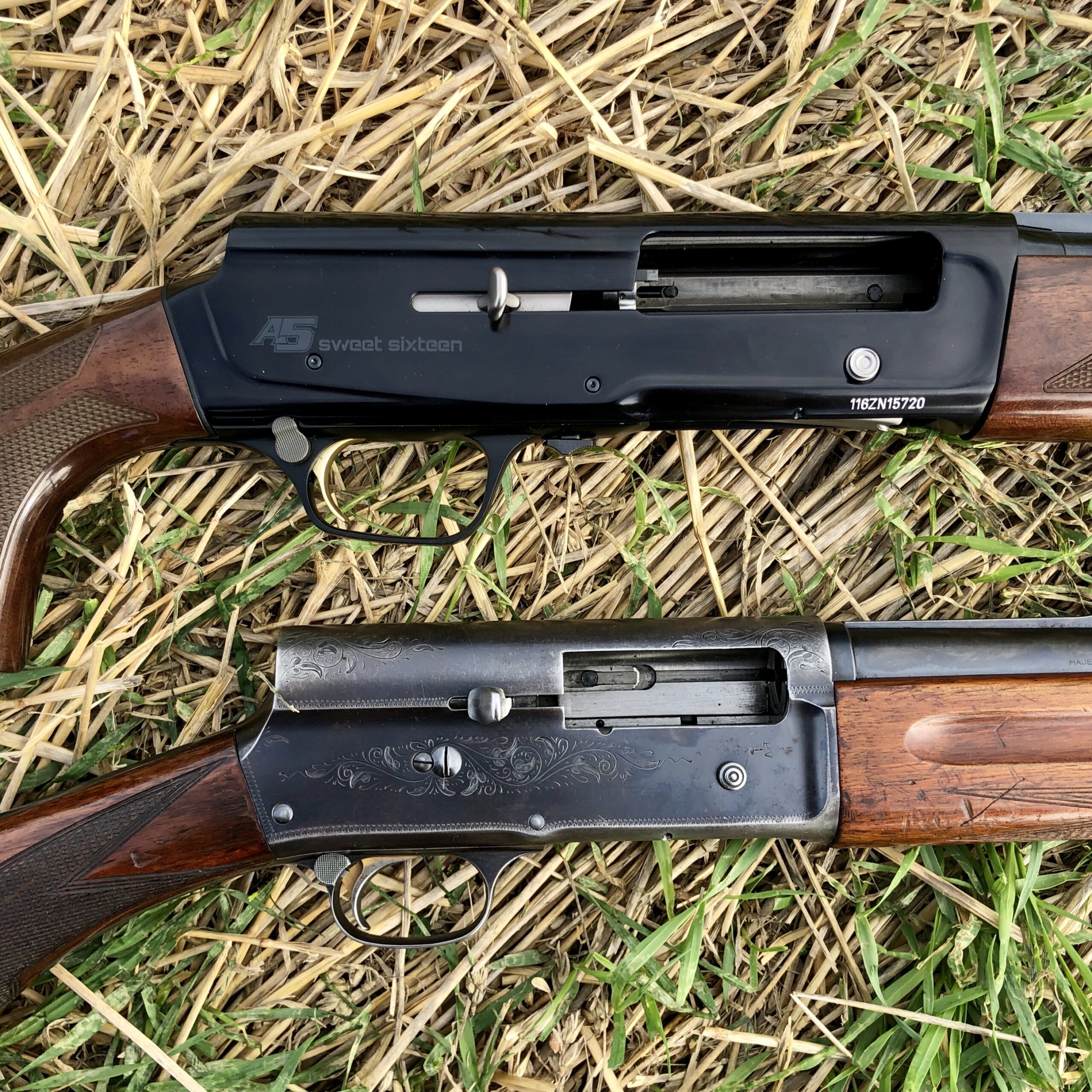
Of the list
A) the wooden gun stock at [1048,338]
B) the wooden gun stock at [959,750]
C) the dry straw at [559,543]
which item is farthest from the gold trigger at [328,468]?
the wooden gun stock at [1048,338]

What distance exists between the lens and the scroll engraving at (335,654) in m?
2.05

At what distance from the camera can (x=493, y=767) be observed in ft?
6.65

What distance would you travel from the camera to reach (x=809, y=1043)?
94.6 inches

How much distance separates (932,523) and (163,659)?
2110 mm

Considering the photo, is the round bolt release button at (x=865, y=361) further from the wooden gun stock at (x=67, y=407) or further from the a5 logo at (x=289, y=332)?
the wooden gun stock at (x=67, y=407)

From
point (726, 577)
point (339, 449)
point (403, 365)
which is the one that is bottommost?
point (726, 577)

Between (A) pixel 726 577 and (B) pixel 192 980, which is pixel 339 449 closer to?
(A) pixel 726 577

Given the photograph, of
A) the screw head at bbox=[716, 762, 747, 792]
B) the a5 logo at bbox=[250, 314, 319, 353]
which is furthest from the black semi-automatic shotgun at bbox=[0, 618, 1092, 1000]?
the a5 logo at bbox=[250, 314, 319, 353]

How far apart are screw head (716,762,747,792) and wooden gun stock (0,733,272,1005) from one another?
1.03 meters

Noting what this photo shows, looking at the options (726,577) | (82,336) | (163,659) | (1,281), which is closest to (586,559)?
(726,577)

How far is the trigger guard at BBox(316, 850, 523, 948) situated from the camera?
2.12m

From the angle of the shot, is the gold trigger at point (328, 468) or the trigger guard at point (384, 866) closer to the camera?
the trigger guard at point (384, 866)

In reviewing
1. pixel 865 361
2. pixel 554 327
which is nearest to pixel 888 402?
pixel 865 361

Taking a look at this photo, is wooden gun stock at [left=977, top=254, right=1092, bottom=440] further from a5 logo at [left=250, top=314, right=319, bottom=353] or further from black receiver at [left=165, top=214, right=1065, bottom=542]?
a5 logo at [left=250, top=314, right=319, bottom=353]
